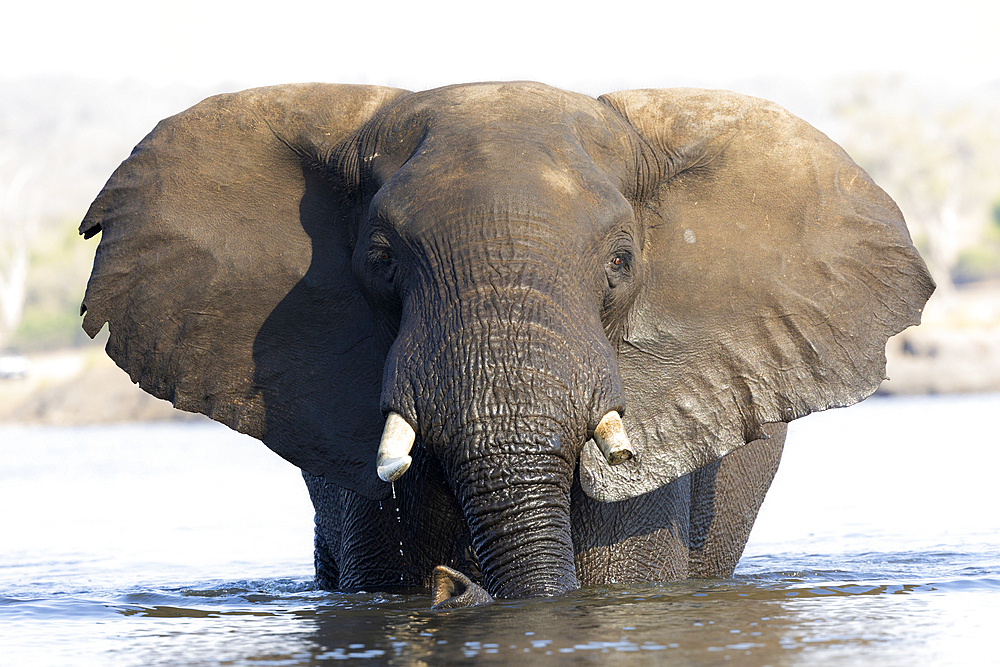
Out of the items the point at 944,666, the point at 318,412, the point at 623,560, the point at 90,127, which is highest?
the point at 90,127

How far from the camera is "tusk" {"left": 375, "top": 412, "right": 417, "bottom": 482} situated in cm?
500

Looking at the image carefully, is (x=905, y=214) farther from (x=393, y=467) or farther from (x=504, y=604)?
(x=393, y=467)

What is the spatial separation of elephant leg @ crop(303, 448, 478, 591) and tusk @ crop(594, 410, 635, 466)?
1.07 m

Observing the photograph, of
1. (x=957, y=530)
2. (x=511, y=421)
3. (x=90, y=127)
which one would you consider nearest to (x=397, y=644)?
(x=511, y=421)

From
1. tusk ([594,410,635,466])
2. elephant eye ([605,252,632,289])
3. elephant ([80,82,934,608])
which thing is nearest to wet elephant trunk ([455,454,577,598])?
tusk ([594,410,635,466])

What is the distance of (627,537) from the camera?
646cm

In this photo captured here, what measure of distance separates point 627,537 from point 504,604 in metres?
1.13

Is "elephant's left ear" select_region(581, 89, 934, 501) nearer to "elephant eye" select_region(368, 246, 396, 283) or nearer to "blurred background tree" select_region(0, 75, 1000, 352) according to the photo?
"elephant eye" select_region(368, 246, 396, 283)

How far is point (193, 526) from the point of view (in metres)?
13.0

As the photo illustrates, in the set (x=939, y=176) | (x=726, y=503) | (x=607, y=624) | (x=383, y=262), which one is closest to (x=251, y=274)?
(x=383, y=262)

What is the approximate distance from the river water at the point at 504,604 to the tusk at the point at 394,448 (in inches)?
23.5

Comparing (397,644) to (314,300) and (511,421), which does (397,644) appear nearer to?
(511,421)

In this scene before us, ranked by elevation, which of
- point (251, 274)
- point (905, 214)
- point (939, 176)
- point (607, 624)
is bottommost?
point (607, 624)

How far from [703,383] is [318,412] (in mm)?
1623
